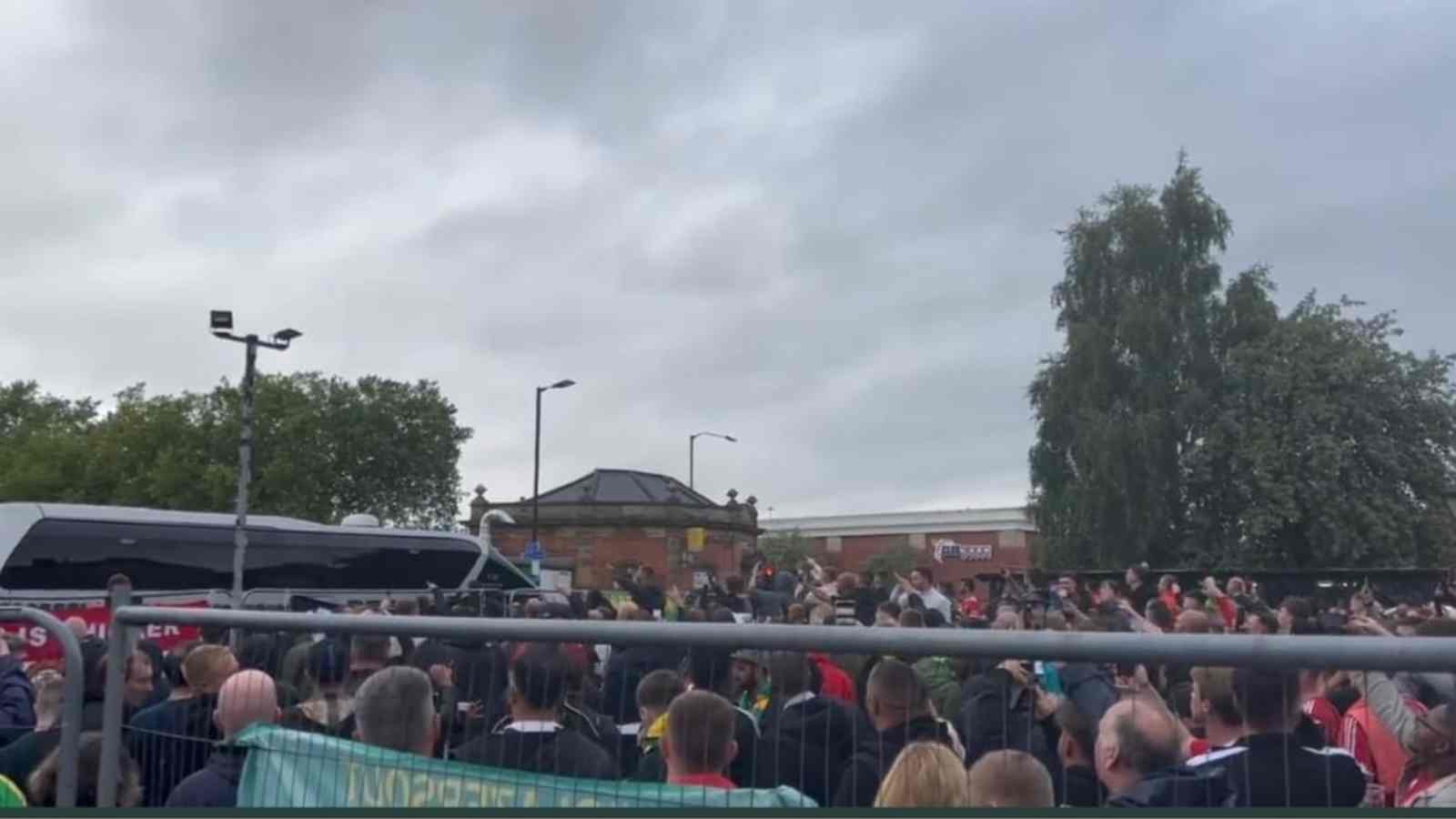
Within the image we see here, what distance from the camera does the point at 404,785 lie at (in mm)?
3756

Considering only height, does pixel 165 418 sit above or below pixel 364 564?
above

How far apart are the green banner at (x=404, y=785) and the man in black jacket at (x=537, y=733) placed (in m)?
0.03

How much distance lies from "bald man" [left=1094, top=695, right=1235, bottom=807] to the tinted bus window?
22.2 metres

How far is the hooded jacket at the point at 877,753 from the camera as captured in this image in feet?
10.1

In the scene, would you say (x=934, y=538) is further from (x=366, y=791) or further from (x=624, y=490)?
(x=366, y=791)

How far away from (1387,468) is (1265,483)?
4333 mm

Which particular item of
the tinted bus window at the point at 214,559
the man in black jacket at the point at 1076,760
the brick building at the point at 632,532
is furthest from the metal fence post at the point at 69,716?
the brick building at the point at 632,532

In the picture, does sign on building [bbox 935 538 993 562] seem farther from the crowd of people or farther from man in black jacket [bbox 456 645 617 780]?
man in black jacket [bbox 456 645 617 780]

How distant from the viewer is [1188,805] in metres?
2.87

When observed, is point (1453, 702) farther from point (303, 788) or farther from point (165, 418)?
point (165, 418)

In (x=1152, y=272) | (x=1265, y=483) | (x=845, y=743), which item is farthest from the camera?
(x=1152, y=272)

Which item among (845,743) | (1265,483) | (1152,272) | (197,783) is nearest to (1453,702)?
(845,743)

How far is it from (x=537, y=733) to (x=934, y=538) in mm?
82719

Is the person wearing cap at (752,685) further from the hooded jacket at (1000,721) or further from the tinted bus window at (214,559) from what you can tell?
the tinted bus window at (214,559)
